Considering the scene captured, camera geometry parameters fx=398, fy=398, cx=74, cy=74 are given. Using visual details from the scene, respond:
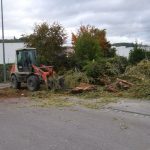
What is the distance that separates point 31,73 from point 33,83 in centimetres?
87

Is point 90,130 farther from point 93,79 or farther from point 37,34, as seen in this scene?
point 37,34

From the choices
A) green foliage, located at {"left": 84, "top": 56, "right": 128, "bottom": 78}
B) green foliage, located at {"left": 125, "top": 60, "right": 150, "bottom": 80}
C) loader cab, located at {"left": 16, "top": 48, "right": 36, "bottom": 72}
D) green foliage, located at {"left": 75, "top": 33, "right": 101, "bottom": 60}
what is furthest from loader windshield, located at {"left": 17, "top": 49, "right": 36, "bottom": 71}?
green foliage, located at {"left": 75, "top": 33, "right": 101, "bottom": 60}

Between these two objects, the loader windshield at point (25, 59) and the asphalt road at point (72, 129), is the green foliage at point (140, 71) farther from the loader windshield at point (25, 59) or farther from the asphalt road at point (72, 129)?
the asphalt road at point (72, 129)

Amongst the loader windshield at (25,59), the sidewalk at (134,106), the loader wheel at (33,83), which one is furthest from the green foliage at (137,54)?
the sidewalk at (134,106)

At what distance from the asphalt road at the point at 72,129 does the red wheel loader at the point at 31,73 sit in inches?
284

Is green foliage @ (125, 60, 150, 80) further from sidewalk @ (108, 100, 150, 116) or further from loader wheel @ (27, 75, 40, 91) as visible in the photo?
sidewalk @ (108, 100, 150, 116)

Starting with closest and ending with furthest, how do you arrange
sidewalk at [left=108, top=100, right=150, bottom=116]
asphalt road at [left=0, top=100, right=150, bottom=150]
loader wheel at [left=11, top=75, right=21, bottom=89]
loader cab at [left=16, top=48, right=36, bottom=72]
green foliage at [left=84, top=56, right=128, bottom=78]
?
asphalt road at [left=0, top=100, right=150, bottom=150] < sidewalk at [left=108, top=100, right=150, bottom=116] < loader cab at [left=16, top=48, right=36, bottom=72] < green foliage at [left=84, top=56, right=128, bottom=78] < loader wheel at [left=11, top=75, right=21, bottom=89]

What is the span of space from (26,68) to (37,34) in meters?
16.0

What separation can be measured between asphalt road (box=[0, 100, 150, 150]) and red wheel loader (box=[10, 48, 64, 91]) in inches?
284

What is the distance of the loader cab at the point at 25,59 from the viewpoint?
2548cm

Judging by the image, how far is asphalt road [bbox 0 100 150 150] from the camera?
929cm

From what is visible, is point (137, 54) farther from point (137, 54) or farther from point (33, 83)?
point (33, 83)

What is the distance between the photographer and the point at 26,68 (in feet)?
83.5

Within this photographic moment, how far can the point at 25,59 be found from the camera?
25.7 metres
